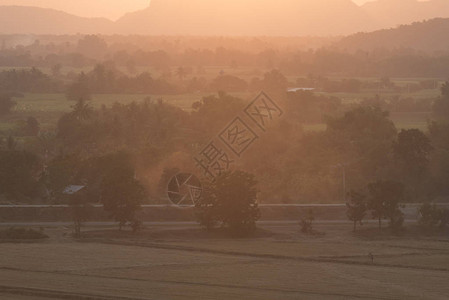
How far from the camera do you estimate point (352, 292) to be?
22828mm

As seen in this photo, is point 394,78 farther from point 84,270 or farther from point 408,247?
point 84,270

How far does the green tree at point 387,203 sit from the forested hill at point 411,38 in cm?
15203

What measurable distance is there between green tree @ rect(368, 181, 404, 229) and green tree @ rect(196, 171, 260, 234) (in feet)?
19.6

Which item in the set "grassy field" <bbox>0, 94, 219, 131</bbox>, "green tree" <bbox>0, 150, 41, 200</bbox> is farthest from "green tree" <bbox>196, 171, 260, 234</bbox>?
"grassy field" <bbox>0, 94, 219, 131</bbox>

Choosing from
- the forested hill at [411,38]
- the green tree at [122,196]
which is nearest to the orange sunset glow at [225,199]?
the green tree at [122,196]

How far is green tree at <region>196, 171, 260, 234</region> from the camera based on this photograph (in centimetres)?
3497

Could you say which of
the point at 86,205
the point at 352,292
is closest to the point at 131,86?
the point at 86,205

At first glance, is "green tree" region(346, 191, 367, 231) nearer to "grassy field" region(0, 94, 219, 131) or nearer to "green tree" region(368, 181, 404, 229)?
"green tree" region(368, 181, 404, 229)

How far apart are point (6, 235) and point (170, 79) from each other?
84.1 metres

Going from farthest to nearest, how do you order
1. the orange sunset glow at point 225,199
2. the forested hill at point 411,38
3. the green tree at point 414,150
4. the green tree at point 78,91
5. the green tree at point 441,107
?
the forested hill at point 411,38, the green tree at point 78,91, the green tree at point 441,107, the green tree at point 414,150, the orange sunset glow at point 225,199

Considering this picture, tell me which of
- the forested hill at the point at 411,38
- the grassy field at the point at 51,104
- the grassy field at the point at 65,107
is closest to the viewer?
the grassy field at the point at 65,107

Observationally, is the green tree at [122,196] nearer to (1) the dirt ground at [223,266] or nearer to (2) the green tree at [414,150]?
(1) the dirt ground at [223,266]

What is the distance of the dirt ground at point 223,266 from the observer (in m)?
22.6

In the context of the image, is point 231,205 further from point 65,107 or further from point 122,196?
point 65,107
